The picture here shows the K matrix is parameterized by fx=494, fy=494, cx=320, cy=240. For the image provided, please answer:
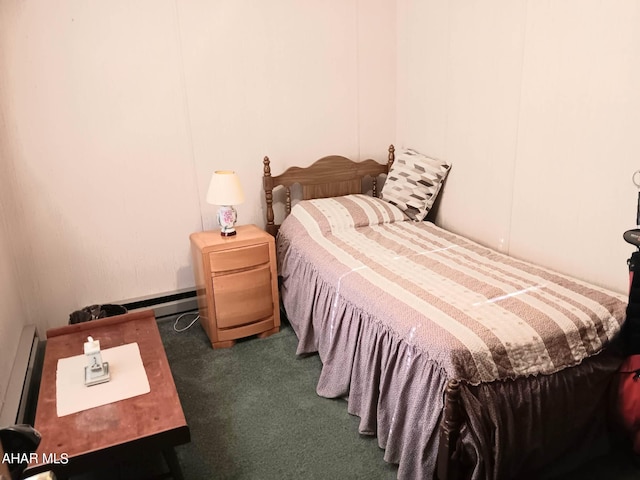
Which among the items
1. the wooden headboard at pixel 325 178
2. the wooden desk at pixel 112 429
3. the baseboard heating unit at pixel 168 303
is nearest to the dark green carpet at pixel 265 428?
the wooden desk at pixel 112 429

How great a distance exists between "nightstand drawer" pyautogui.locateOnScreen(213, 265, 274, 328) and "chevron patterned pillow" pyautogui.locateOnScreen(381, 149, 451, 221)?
1005 millimetres

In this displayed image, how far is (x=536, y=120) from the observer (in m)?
2.44

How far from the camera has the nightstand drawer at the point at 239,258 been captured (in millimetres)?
2713

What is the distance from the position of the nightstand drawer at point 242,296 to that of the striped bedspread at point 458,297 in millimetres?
272

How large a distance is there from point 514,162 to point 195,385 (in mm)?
2011

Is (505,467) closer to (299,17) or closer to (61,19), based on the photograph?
(299,17)

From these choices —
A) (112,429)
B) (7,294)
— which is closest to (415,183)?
(112,429)

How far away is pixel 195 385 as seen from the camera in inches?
98.0

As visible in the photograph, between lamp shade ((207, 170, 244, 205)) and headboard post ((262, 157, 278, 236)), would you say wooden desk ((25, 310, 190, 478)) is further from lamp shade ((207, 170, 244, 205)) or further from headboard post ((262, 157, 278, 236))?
headboard post ((262, 157, 278, 236))

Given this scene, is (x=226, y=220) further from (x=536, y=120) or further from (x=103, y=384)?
(x=536, y=120)

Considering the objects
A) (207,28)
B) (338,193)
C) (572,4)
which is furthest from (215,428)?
(572,4)

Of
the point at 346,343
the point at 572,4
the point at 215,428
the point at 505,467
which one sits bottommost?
the point at 215,428

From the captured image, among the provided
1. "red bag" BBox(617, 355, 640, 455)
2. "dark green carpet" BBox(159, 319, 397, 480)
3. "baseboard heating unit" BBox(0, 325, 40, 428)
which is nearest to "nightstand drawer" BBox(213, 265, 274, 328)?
"dark green carpet" BBox(159, 319, 397, 480)

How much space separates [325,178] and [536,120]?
139 centimetres
